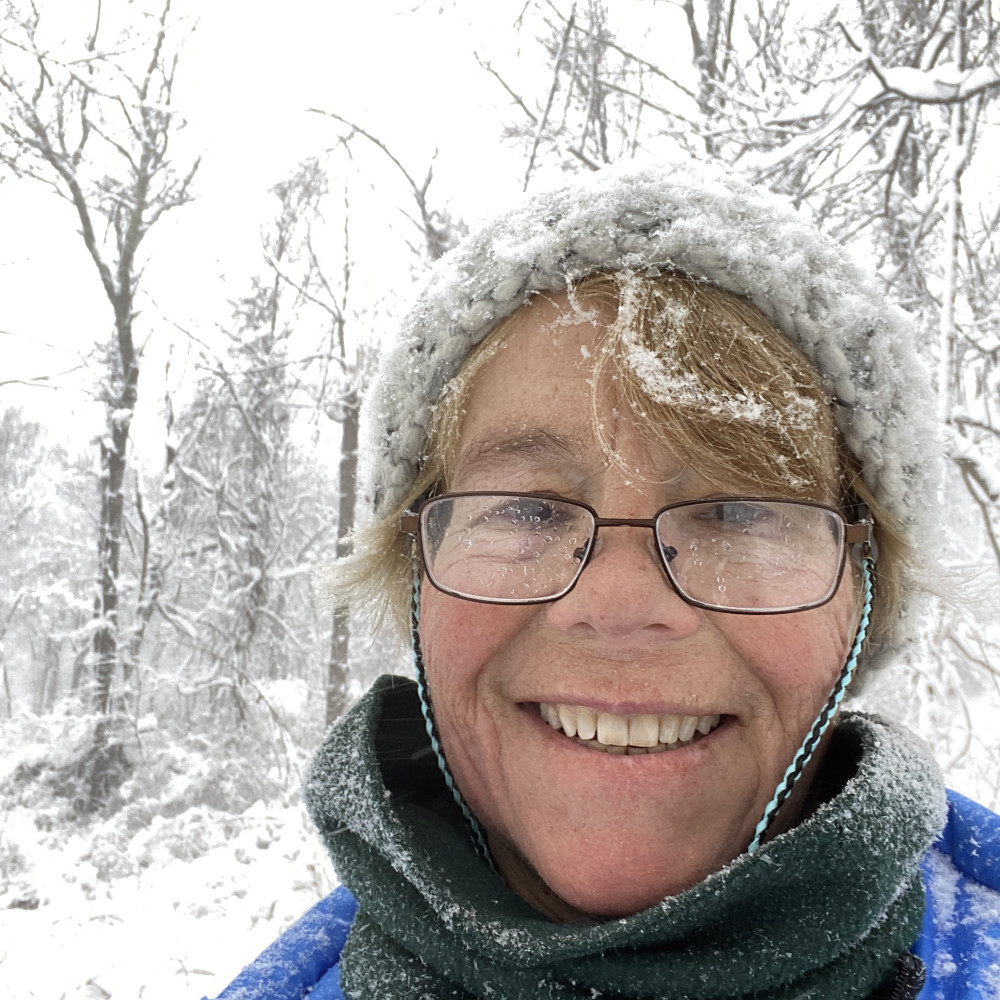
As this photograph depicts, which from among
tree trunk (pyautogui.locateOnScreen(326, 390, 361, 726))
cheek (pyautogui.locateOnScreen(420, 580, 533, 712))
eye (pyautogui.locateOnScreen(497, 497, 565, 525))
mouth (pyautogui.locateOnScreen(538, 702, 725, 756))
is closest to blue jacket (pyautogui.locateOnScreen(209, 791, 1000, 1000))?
mouth (pyautogui.locateOnScreen(538, 702, 725, 756))

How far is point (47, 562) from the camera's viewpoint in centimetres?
2112

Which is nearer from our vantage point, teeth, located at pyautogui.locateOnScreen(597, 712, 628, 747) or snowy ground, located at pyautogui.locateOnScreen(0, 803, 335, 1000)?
teeth, located at pyautogui.locateOnScreen(597, 712, 628, 747)

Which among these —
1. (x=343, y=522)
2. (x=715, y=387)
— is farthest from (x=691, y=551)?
(x=343, y=522)

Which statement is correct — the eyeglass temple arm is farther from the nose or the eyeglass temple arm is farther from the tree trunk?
the tree trunk

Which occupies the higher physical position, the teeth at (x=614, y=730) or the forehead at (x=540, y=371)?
the forehead at (x=540, y=371)

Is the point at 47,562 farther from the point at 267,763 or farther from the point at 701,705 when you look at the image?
the point at 701,705

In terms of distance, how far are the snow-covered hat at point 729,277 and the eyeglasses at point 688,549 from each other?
0.55ft

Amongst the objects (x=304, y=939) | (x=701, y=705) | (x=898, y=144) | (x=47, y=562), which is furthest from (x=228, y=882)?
(x=47, y=562)

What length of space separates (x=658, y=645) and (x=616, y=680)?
0.07m

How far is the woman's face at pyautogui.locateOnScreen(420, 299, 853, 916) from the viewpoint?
0.91 metres

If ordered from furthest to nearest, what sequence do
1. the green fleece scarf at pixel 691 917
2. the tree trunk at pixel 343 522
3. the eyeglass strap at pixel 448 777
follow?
the tree trunk at pixel 343 522 < the eyeglass strap at pixel 448 777 < the green fleece scarf at pixel 691 917

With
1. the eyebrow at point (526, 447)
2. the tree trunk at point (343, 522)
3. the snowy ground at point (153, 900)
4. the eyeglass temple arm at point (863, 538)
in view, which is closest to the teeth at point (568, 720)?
the eyebrow at point (526, 447)

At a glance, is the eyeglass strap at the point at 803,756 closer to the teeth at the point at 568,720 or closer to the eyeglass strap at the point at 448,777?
the teeth at the point at 568,720

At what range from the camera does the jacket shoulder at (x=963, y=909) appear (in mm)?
831
